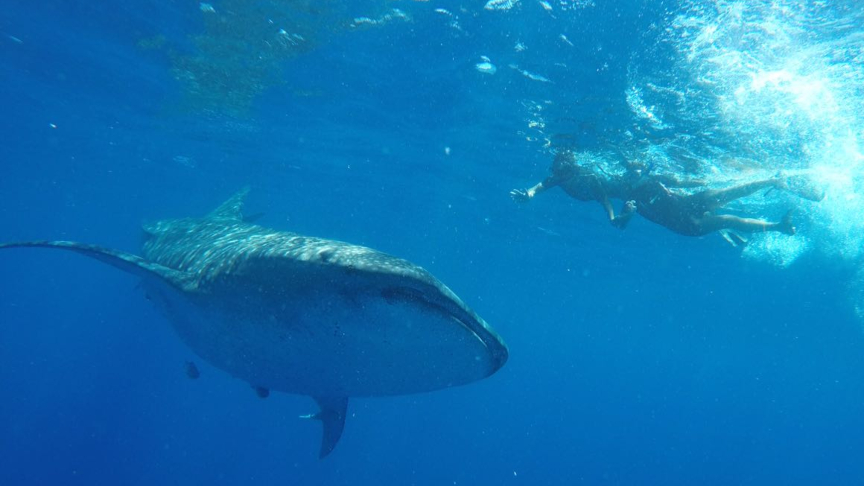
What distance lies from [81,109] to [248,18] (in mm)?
18000

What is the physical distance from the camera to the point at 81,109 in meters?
25.9

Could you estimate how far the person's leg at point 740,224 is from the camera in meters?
13.0

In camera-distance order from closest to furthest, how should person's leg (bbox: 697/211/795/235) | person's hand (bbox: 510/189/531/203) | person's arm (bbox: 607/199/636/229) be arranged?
person's hand (bbox: 510/189/531/203), person's arm (bbox: 607/199/636/229), person's leg (bbox: 697/211/795/235)

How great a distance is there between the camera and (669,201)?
1427 cm

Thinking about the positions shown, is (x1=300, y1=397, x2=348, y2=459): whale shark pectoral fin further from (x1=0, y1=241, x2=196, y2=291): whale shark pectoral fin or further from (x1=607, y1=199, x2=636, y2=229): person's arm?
(x1=607, y1=199, x2=636, y2=229): person's arm

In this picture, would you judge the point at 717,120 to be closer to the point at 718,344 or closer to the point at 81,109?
the point at 81,109

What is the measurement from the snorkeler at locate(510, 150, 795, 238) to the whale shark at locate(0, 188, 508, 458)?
8920 mm

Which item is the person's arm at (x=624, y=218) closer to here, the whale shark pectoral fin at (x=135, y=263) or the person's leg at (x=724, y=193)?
the person's leg at (x=724, y=193)

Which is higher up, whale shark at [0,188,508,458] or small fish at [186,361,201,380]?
whale shark at [0,188,508,458]

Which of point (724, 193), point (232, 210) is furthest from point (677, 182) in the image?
point (232, 210)

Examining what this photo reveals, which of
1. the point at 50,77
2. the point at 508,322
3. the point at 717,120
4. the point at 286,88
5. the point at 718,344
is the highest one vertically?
the point at 717,120

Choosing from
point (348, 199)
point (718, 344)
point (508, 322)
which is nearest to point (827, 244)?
point (348, 199)

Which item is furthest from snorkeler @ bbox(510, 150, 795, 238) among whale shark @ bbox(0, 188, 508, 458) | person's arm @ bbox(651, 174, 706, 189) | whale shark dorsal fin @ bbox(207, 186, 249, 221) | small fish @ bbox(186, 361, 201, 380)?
whale shark @ bbox(0, 188, 508, 458)

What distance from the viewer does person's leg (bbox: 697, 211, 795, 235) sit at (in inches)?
510
